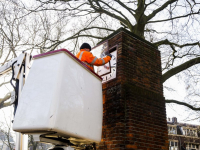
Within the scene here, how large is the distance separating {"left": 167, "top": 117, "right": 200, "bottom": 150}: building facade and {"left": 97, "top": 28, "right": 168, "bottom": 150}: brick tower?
139ft

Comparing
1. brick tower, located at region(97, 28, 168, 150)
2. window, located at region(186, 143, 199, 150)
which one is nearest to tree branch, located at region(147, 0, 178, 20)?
brick tower, located at region(97, 28, 168, 150)

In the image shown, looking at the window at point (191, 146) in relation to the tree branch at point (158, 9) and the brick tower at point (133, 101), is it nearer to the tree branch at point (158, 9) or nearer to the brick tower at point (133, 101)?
the tree branch at point (158, 9)

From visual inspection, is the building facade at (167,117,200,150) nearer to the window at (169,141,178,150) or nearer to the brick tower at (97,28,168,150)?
the window at (169,141,178,150)

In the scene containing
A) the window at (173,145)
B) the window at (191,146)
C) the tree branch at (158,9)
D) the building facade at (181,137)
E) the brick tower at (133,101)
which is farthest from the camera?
the window at (191,146)

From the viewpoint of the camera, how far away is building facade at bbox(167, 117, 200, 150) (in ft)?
144

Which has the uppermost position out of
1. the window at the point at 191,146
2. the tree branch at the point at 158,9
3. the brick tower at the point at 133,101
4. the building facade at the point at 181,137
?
the tree branch at the point at 158,9

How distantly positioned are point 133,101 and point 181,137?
4512cm

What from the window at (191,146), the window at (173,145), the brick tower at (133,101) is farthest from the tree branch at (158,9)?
the window at (191,146)

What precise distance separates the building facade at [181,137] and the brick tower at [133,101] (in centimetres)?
4225

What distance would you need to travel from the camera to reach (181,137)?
147 feet

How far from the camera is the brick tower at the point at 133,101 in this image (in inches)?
162

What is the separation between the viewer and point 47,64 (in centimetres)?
303

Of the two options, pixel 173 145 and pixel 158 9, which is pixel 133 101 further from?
pixel 173 145

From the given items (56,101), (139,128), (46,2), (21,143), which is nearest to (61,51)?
(56,101)
